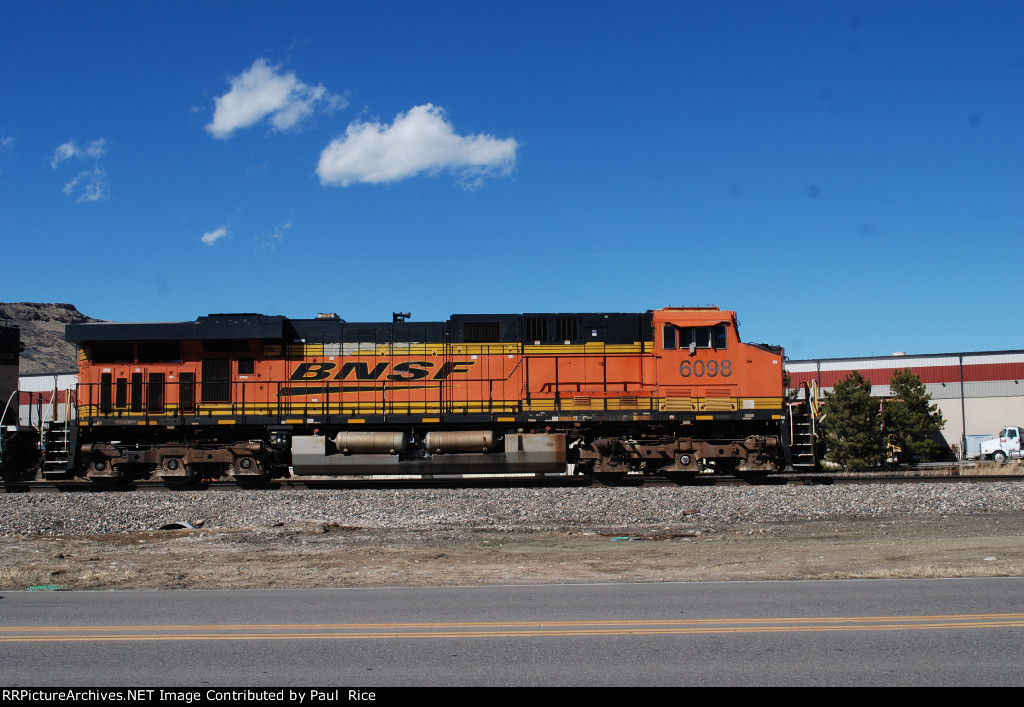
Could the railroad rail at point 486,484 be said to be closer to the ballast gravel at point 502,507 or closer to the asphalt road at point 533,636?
the ballast gravel at point 502,507

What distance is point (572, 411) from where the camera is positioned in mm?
19328

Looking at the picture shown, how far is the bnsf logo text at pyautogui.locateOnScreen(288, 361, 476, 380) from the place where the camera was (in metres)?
19.8

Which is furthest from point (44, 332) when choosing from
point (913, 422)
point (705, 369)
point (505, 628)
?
point (505, 628)

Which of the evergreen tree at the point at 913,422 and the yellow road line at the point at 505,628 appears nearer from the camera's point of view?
the yellow road line at the point at 505,628

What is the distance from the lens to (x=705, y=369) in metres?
19.5

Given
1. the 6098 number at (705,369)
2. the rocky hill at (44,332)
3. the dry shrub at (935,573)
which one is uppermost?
the rocky hill at (44,332)

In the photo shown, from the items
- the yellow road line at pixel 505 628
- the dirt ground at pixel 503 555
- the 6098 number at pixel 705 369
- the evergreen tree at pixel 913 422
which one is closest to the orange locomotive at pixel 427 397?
the 6098 number at pixel 705 369

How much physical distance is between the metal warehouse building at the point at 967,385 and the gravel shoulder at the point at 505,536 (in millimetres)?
31139

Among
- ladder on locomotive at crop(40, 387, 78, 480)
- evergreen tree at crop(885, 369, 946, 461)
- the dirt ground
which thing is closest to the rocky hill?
ladder on locomotive at crop(40, 387, 78, 480)

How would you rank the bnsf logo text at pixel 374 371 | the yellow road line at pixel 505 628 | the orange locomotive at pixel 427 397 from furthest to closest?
the bnsf logo text at pixel 374 371 < the orange locomotive at pixel 427 397 < the yellow road line at pixel 505 628

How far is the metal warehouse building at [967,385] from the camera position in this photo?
45.6 metres
